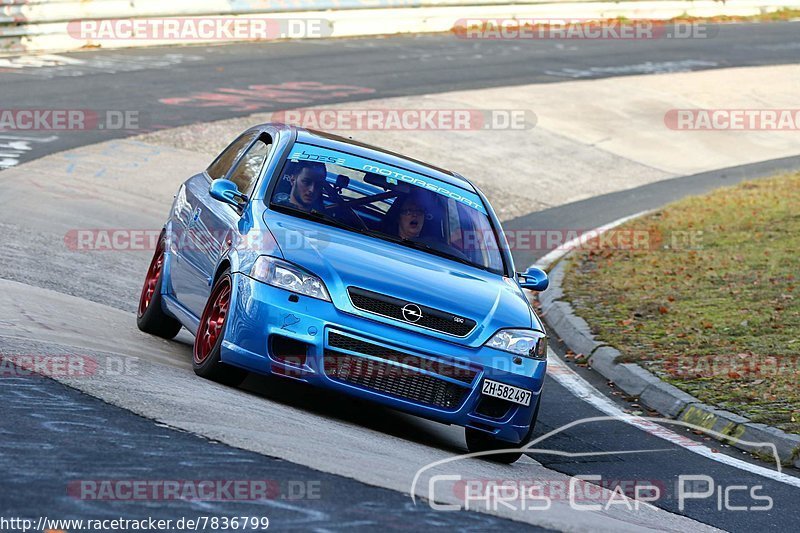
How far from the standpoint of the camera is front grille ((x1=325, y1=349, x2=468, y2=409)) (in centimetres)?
744

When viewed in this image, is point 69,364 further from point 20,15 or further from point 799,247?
point 20,15

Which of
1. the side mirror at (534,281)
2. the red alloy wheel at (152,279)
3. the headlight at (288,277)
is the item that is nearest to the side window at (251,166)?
the red alloy wheel at (152,279)

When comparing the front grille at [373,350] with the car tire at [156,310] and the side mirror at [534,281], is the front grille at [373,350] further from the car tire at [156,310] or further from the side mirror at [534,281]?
the car tire at [156,310]

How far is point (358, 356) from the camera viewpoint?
24.4 feet

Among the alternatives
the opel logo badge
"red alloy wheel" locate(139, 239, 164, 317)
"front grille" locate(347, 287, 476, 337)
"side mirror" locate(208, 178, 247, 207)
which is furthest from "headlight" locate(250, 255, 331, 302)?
"red alloy wheel" locate(139, 239, 164, 317)

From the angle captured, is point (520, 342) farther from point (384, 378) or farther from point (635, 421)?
point (635, 421)

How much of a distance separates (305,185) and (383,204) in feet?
1.72

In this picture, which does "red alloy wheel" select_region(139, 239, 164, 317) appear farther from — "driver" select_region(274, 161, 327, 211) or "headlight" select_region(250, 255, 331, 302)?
"headlight" select_region(250, 255, 331, 302)

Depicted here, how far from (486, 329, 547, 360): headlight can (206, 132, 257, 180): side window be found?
2.85 m

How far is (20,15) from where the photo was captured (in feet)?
80.0

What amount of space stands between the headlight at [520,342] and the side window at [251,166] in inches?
82.1

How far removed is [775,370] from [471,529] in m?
5.47

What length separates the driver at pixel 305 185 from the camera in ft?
28.3

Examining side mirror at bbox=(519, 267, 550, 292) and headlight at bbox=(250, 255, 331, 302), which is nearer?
headlight at bbox=(250, 255, 331, 302)
